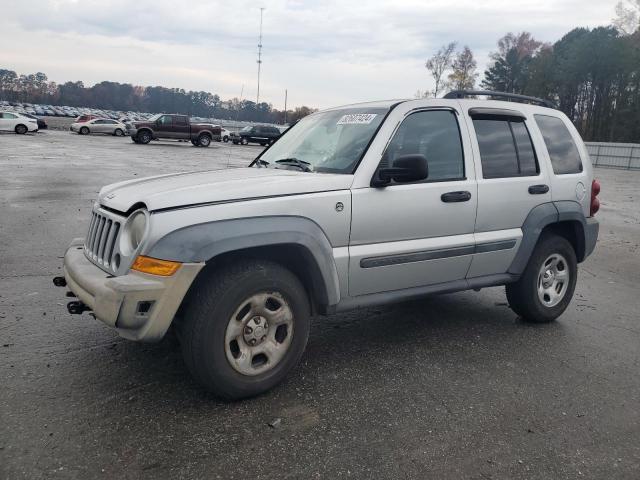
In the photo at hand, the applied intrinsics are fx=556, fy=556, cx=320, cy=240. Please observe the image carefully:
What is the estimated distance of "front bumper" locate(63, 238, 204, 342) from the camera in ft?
9.46

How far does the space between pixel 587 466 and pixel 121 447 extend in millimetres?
2333

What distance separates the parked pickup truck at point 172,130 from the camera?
114ft

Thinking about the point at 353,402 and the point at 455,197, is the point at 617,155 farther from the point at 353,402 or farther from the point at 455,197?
the point at 353,402

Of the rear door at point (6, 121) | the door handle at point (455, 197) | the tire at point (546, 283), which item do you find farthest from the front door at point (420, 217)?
the rear door at point (6, 121)

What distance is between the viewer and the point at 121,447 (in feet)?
9.05

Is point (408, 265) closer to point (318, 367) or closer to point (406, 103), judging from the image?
point (318, 367)

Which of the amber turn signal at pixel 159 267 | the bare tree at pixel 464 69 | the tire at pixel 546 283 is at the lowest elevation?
the tire at pixel 546 283

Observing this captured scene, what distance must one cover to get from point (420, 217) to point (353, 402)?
4.49 ft

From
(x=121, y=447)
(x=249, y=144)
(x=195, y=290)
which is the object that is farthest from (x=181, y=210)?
(x=249, y=144)

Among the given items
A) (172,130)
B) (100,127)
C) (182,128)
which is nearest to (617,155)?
(182,128)

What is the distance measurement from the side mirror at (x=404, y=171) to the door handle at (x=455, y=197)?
0.41 metres

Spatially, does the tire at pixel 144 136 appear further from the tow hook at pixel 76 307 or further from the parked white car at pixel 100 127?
the tow hook at pixel 76 307

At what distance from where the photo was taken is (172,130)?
3600 centimetres

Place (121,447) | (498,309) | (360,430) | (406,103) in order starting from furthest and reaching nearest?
(498,309) < (406,103) < (360,430) < (121,447)
